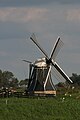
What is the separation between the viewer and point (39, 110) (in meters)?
48.5

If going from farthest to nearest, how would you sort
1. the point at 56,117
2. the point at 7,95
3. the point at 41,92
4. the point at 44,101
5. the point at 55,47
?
the point at 55,47
the point at 41,92
the point at 7,95
the point at 44,101
the point at 56,117

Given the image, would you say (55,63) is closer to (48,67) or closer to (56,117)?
(48,67)

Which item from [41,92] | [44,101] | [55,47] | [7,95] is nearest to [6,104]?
[44,101]

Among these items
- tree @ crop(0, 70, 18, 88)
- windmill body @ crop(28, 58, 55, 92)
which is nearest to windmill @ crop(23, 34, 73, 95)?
windmill body @ crop(28, 58, 55, 92)

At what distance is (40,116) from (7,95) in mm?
15964

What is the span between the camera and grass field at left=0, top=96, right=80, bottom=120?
46.3 m

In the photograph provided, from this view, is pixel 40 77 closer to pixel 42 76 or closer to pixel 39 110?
pixel 42 76

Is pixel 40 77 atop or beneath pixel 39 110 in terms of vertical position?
atop

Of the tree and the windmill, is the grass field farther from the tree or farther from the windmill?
the tree

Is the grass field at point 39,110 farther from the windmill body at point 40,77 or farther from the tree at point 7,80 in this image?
the tree at point 7,80

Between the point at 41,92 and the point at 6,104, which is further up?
the point at 41,92

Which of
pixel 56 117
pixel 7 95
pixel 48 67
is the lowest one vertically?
pixel 56 117

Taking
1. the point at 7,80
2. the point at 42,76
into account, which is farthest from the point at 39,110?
the point at 7,80

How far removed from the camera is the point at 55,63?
7500cm
